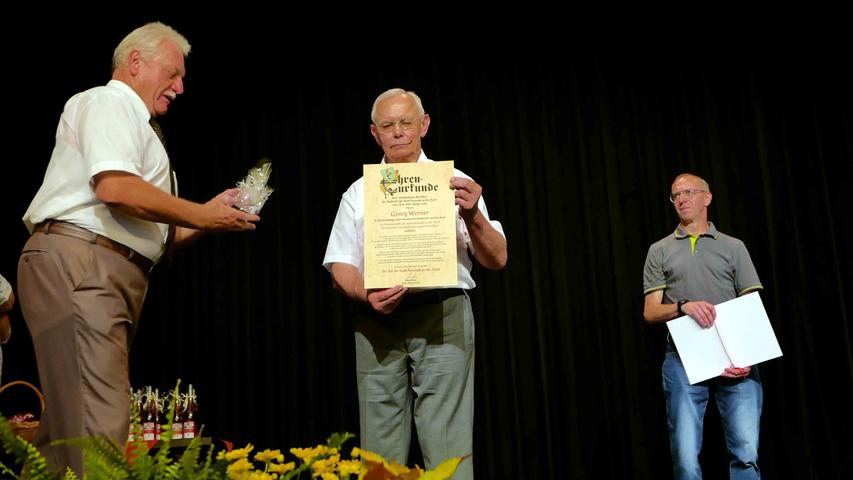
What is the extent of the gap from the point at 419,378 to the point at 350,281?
356 mm

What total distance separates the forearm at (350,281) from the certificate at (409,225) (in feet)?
0.35

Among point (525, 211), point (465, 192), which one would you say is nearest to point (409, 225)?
point (465, 192)

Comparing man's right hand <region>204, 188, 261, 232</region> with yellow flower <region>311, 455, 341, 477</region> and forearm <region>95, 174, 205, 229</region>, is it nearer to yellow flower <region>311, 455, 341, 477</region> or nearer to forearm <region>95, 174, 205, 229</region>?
forearm <region>95, 174, 205, 229</region>

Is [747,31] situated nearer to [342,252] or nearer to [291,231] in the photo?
[291,231]

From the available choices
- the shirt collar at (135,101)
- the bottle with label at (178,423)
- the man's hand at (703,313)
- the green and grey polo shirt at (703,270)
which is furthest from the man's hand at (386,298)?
the bottle with label at (178,423)

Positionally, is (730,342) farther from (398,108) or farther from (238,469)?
(238,469)

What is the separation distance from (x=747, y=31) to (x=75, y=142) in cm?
407

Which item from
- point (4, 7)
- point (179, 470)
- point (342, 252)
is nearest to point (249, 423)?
point (342, 252)

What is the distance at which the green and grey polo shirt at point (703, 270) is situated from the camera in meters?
3.63

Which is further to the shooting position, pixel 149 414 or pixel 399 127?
pixel 149 414

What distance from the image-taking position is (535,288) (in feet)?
14.4

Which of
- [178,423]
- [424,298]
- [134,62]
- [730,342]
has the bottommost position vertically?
[178,423]

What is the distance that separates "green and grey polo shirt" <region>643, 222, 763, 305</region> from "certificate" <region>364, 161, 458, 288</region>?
1986 mm

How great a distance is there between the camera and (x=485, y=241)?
2170 mm
